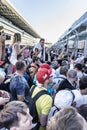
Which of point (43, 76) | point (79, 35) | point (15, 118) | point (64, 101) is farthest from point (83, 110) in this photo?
point (79, 35)

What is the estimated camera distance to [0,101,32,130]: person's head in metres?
2.15

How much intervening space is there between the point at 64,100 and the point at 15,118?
1177mm

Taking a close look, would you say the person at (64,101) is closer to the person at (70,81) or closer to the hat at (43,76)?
the hat at (43,76)

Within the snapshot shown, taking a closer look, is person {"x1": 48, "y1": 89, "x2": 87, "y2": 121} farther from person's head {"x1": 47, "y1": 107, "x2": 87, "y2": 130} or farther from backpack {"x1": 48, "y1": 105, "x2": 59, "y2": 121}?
person's head {"x1": 47, "y1": 107, "x2": 87, "y2": 130}

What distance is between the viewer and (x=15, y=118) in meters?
2.18

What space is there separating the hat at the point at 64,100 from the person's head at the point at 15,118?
1025 mm

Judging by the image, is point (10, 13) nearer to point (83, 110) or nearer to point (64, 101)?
point (64, 101)

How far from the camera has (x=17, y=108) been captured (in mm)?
2258

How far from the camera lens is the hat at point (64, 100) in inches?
128

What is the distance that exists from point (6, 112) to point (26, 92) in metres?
2.19

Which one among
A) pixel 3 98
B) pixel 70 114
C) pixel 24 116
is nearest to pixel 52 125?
pixel 70 114

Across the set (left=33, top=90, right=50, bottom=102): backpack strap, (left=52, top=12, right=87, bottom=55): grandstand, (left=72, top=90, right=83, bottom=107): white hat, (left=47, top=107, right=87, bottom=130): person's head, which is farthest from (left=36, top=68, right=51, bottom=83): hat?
(left=52, top=12, right=87, bottom=55): grandstand

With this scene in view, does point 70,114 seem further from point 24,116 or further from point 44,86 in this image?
point 44,86

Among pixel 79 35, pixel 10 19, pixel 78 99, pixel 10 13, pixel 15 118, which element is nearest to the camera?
pixel 15 118
